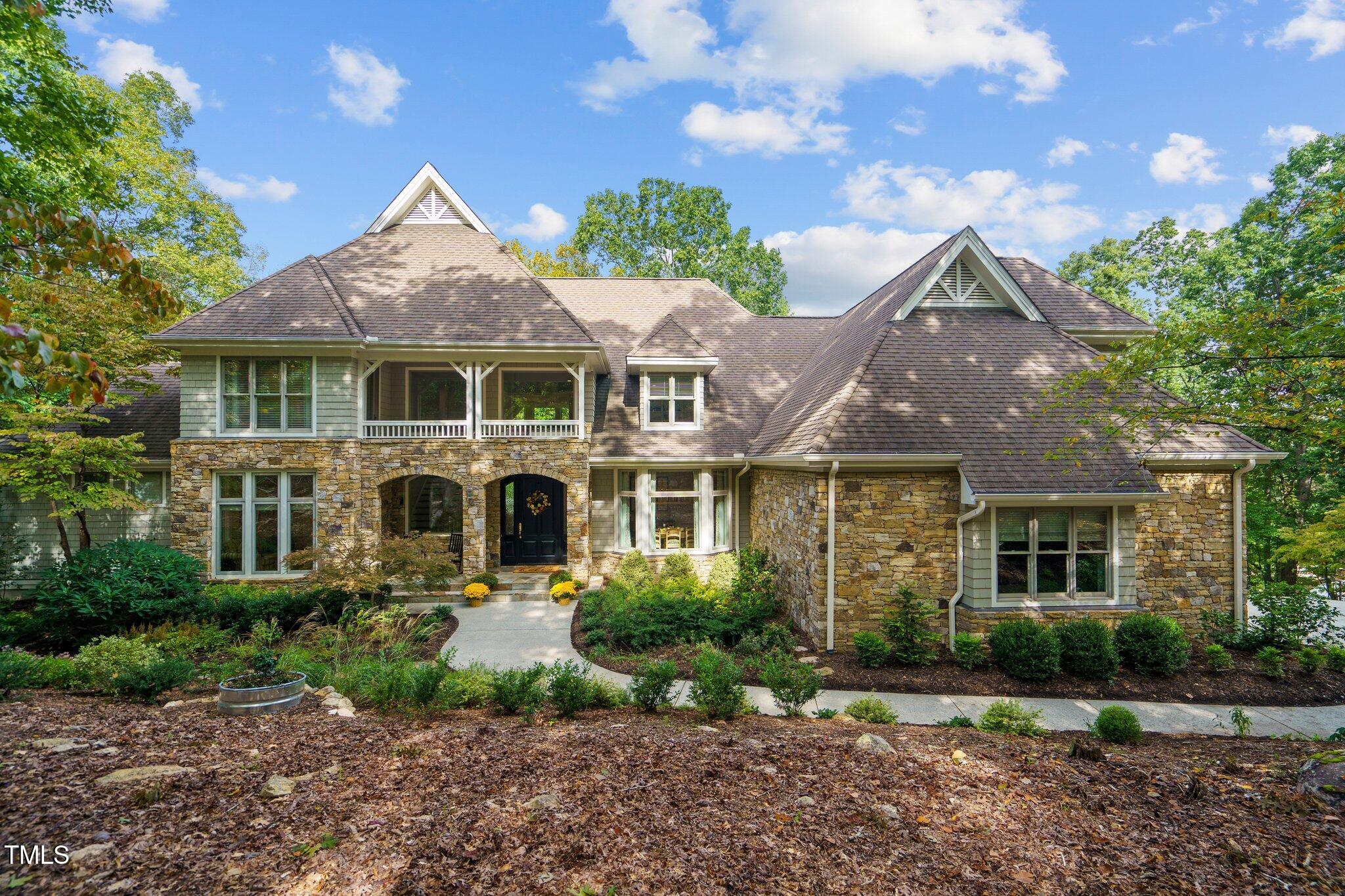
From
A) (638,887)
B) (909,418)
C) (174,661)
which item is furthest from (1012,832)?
(174,661)

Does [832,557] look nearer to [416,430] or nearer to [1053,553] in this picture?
[1053,553]

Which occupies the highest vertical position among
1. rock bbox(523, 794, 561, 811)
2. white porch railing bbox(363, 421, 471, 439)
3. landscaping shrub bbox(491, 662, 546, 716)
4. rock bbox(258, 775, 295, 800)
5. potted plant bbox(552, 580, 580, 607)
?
white porch railing bbox(363, 421, 471, 439)

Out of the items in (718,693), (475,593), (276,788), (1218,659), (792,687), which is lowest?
(1218,659)

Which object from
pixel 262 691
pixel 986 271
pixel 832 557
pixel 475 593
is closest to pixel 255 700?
pixel 262 691

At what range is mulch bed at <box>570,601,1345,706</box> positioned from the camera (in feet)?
25.8

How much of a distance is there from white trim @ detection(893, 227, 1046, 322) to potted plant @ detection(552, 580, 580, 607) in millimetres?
8983

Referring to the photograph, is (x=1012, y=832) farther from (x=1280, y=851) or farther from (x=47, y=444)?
(x=47, y=444)

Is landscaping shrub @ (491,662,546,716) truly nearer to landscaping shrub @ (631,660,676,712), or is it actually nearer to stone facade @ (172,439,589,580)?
landscaping shrub @ (631,660,676,712)

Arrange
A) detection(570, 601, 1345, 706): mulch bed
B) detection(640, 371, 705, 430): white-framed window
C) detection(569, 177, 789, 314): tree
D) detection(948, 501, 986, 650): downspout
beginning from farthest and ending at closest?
detection(569, 177, 789, 314): tree, detection(640, 371, 705, 430): white-framed window, detection(948, 501, 986, 650): downspout, detection(570, 601, 1345, 706): mulch bed

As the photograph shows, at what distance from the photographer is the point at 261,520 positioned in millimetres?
12234

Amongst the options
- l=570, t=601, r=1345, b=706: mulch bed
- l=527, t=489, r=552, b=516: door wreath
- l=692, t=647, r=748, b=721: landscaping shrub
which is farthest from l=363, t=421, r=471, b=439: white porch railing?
l=692, t=647, r=748, b=721: landscaping shrub

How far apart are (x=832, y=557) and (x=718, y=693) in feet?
12.4

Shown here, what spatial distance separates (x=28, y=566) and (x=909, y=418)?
64.5ft

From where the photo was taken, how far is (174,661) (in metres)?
6.18
